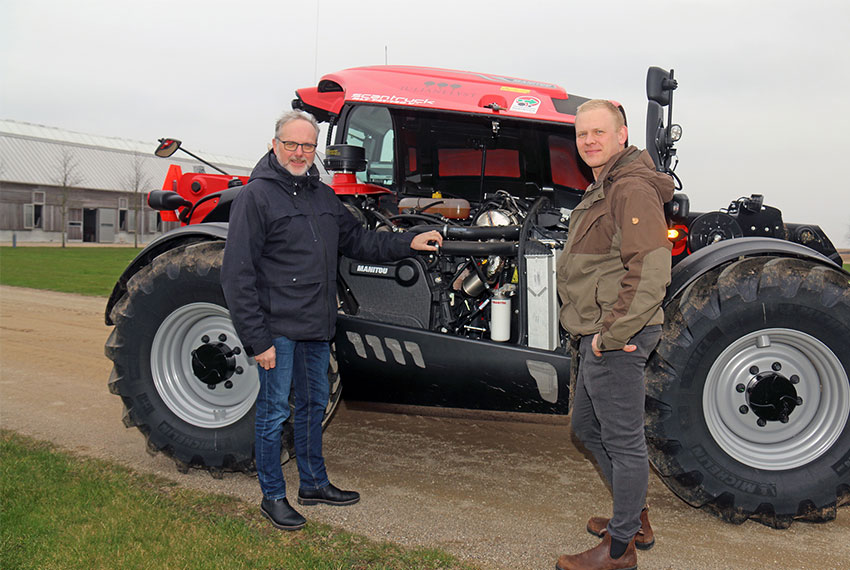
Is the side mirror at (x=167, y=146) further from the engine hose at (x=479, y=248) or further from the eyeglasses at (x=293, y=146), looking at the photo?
the engine hose at (x=479, y=248)

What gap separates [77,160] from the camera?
45.8 metres

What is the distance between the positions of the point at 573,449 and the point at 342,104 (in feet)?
8.98

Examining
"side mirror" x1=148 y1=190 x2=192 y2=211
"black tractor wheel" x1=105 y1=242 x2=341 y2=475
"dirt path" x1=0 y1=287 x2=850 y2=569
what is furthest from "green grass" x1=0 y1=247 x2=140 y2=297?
"black tractor wheel" x1=105 y1=242 x2=341 y2=475

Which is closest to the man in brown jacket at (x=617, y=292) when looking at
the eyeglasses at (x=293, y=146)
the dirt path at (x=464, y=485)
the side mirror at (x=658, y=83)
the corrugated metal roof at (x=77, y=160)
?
the dirt path at (x=464, y=485)

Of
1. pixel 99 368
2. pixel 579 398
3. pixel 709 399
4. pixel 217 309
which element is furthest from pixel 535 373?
pixel 99 368

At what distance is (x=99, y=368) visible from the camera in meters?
6.87

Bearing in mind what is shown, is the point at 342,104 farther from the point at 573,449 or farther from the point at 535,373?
the point at 573,449

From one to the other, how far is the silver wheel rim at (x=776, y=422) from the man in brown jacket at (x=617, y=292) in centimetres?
76

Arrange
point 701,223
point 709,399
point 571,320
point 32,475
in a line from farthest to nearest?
point 701,223
point 32,475
point 709,399
point 571,320

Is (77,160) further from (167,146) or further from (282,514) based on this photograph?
(282,514)

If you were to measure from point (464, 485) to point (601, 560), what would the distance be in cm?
118

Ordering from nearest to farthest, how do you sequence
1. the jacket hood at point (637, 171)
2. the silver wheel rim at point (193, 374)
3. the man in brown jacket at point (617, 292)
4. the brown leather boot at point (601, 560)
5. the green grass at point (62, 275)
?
the man in brown jacket at point (617, 292), the jacket hood at point (637, 171), the brown leather boot at point (601, 560), the silver wheel rim at point (193, 374), the green grass at point (62, 275)

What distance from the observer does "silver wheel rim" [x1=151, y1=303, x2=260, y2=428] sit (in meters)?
4.23

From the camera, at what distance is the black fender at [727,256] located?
11.5ft
